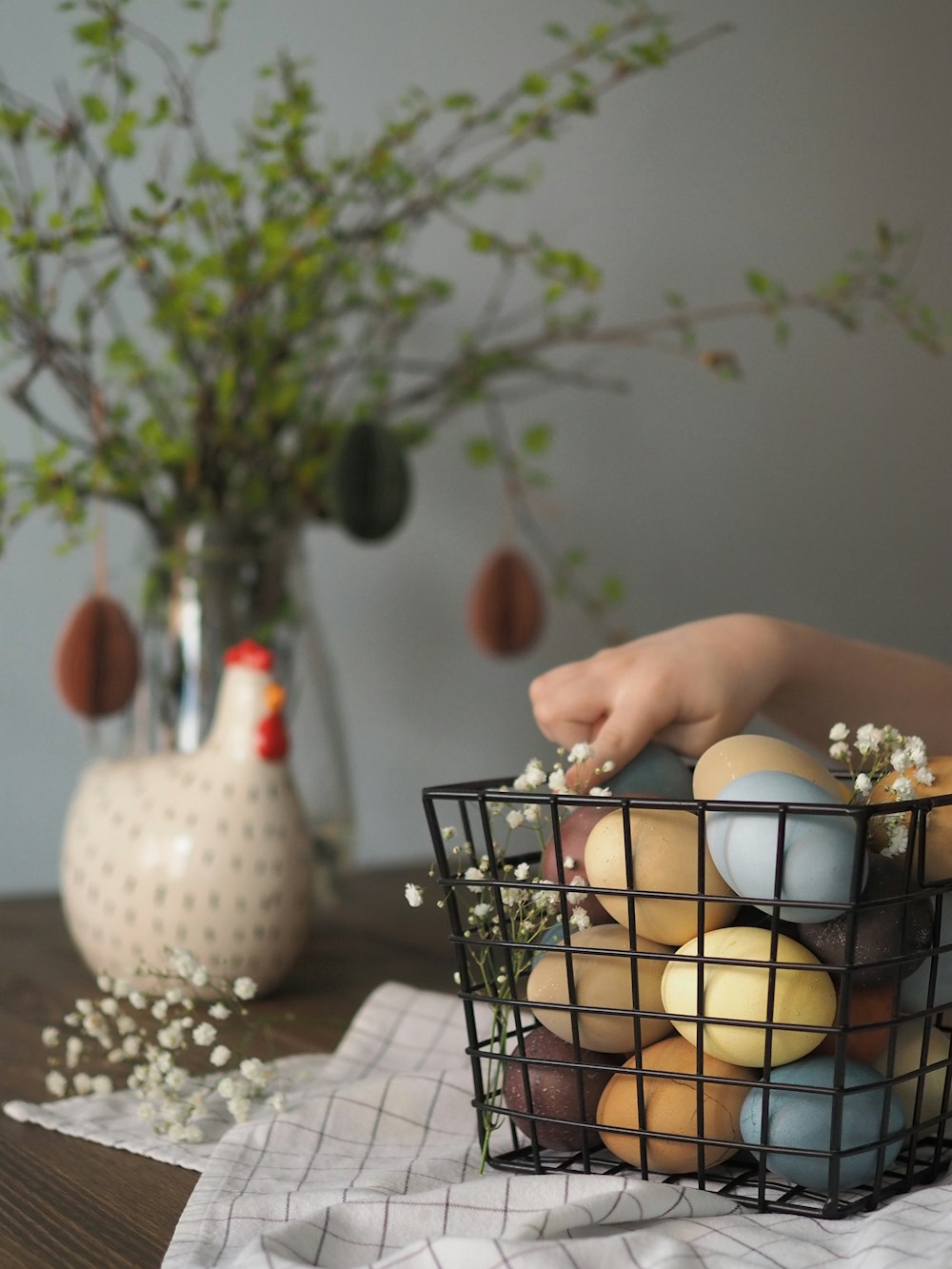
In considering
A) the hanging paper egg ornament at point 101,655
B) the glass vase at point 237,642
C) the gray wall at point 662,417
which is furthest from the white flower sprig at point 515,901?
the gray wall at point 662,417

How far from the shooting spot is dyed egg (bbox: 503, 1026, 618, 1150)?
1.58 feet

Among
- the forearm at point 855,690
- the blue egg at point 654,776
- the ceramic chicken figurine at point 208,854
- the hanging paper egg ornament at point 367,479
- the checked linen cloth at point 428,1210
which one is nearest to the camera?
the checked linen cloth at point 428,1210

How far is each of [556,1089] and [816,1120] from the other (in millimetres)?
98

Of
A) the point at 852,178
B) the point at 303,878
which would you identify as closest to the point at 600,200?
the point at 852,178

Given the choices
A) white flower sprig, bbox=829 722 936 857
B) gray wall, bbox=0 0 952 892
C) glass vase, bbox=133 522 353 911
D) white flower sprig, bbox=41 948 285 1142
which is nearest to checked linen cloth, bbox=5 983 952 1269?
white flower sprig, bbox=41 948 285 1142

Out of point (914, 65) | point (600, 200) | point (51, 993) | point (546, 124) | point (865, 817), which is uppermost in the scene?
point (914, 65)

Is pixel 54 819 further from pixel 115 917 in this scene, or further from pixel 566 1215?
pixel 566 1215

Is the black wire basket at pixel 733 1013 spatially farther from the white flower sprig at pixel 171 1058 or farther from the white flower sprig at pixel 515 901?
the white flower sprig at pixel 171 1058

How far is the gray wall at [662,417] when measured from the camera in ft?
4.83

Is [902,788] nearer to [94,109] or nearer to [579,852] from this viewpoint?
[579,852]

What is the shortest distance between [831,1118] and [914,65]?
1916 mm

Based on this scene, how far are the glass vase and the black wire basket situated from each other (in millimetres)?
527

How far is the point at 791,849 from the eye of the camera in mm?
424

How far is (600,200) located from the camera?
1705mm
